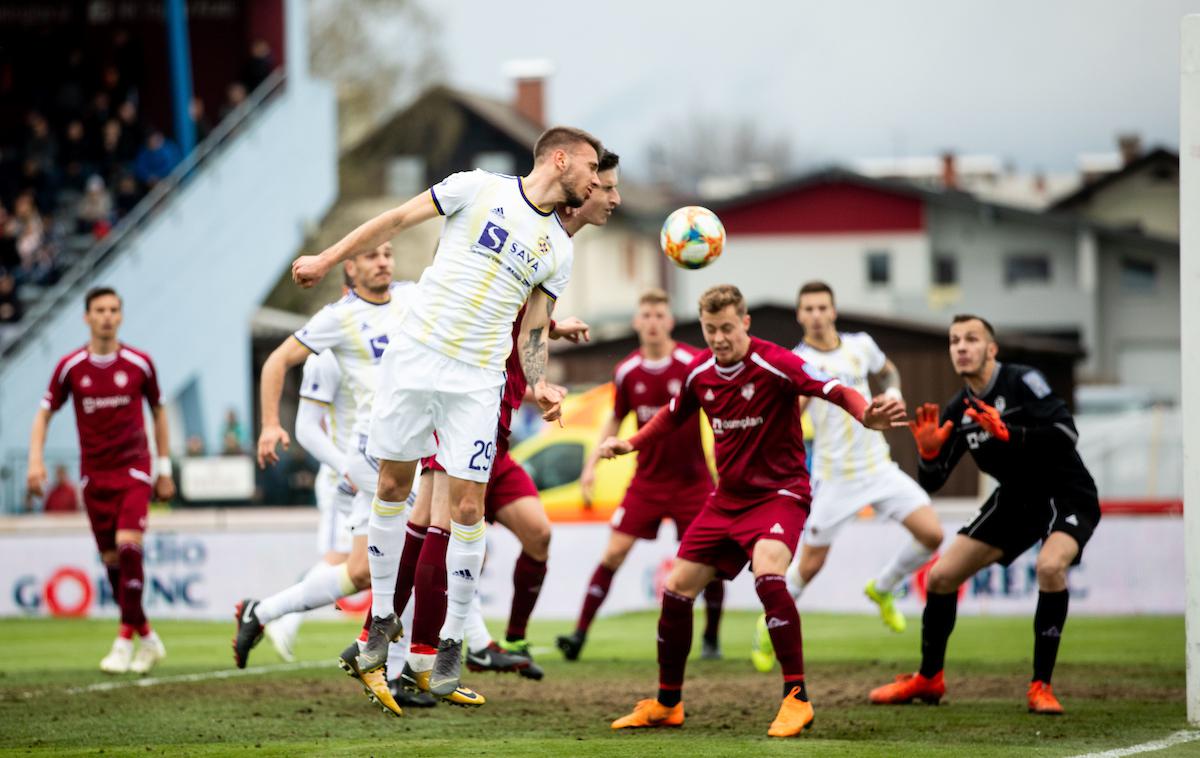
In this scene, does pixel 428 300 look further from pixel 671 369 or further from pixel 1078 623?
pixel 1078 623

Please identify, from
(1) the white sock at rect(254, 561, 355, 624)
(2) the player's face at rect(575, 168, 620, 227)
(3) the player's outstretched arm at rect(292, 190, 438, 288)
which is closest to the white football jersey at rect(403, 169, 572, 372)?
(3) the player's outstretched arm at rect(292, 190, 438, 288)

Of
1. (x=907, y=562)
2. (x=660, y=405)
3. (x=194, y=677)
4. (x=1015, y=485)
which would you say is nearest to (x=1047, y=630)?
(x=1015, y=485)

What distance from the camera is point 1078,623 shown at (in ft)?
54.1

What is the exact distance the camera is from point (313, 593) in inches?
421

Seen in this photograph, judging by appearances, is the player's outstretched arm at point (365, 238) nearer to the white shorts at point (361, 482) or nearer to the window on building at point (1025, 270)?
the white shorts at point (361, 482)

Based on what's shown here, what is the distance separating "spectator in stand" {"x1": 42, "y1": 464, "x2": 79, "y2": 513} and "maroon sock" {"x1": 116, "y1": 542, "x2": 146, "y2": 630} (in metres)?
12.8

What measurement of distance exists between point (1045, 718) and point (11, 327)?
22.0 metres

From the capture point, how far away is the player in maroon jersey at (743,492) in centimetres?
902

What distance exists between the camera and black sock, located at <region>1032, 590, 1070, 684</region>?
388 inches

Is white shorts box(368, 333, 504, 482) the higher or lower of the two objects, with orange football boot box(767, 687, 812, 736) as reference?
higher

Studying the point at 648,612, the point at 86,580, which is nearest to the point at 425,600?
the point at 648,612

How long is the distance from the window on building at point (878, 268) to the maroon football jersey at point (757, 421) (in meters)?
50.7

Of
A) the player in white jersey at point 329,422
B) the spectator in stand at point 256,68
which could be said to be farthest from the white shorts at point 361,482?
the spectator in stand at point 256,68

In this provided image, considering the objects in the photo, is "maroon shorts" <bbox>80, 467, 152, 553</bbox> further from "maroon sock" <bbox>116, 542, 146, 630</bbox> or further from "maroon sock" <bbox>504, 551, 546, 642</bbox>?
"maroon sock" <bbox>504, 551, 546, 642</bbox>
